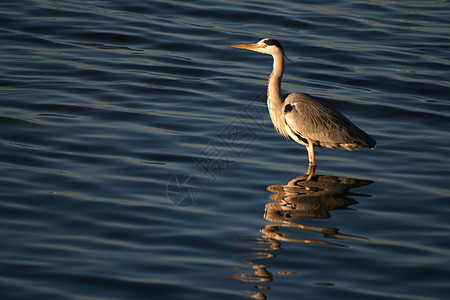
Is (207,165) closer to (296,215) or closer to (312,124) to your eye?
(312,124)

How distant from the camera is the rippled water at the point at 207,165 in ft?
20.7

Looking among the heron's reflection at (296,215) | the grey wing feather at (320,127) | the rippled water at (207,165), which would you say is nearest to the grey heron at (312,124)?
the grey wing feather at (320,127)

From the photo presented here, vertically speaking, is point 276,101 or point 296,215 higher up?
point 276,101

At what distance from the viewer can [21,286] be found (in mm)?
5879

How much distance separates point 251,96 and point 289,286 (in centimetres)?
670

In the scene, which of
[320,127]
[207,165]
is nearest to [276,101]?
[320,127]

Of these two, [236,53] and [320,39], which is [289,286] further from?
[320,39]

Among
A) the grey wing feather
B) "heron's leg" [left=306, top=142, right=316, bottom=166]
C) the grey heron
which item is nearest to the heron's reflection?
"heron's leg" [left=306, top=142, right=316, bottom=166]

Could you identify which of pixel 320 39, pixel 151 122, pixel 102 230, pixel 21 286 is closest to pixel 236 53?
pixel 320 39

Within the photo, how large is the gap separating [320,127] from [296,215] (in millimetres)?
2078

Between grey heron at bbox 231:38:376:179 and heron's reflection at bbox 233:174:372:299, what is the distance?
0.53 metres

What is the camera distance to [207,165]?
921 centimetres

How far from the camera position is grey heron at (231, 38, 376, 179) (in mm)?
9398

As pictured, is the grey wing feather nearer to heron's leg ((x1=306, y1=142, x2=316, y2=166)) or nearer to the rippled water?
heron's leg ((x1=306, y1=142, x2=316, y2=166))
